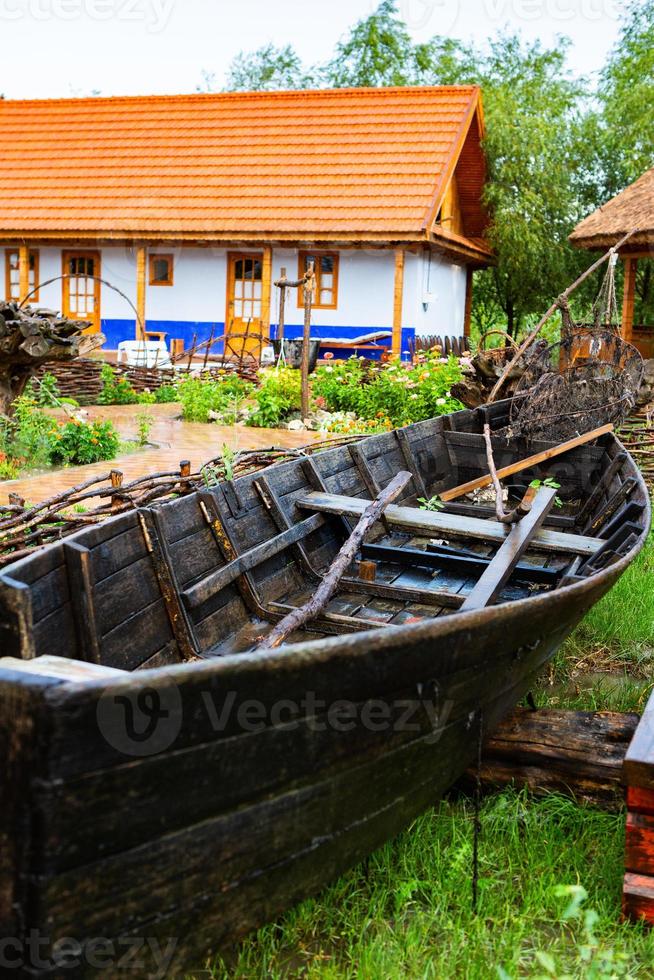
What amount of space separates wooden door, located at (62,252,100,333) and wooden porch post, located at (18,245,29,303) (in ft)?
2.52

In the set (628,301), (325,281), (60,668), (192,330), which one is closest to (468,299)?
(325,281)

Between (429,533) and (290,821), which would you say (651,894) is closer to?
(290,821)

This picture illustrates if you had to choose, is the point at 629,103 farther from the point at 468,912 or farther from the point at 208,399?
the point at 468,912

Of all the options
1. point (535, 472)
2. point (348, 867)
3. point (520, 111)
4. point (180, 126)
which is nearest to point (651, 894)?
point (348, 867)

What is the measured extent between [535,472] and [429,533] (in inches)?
97.1

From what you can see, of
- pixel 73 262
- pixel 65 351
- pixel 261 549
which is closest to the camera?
pixel 261 549

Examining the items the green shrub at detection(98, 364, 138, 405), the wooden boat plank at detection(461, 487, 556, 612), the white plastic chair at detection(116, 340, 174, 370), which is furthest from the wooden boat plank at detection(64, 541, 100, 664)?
the white plastic chair at detection(116, 340, 174, 370)

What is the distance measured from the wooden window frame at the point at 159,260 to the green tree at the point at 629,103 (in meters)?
10.5

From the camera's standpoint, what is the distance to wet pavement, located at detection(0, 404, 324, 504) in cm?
795

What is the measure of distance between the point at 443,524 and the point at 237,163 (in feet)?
53.9

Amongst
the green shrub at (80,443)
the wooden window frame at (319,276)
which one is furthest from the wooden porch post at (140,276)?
the green shrub at (80,443)

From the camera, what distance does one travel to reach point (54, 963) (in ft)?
6.65

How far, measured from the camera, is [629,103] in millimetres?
22156

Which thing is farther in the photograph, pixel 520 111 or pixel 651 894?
pixel 520 111
